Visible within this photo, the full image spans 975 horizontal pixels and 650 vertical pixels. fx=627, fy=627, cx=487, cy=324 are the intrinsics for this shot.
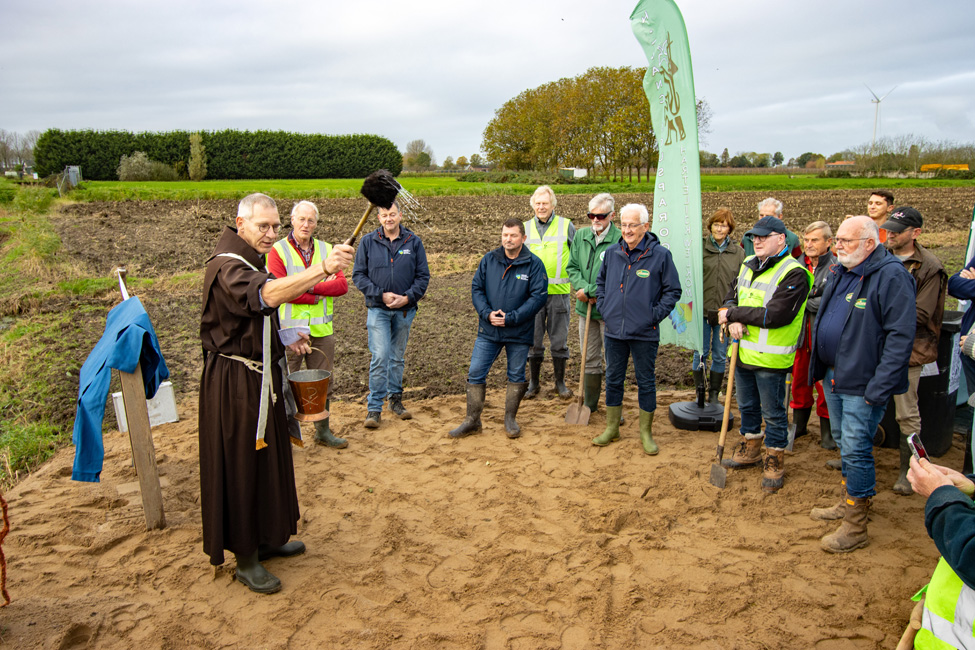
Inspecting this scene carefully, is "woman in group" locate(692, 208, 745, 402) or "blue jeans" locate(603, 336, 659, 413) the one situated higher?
"woman in group" locate(692, 208, 745, 402)

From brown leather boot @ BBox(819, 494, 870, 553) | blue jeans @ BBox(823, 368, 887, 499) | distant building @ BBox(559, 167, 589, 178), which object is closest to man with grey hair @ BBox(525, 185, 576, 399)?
blue jeans @ BBox(823, 368, 887, 499)

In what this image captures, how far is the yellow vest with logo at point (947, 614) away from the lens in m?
2.23

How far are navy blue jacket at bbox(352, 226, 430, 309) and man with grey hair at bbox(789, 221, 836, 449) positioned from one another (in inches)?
143

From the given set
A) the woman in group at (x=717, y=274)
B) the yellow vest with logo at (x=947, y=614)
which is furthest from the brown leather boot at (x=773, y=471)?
the yellow vest with logo at (x=947, y=614)

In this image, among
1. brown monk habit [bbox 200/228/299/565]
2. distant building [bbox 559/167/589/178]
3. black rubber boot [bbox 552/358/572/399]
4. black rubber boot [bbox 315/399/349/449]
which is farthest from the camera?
distant building [bbox 559/167/589/178]

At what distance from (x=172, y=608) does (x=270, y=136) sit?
2175 inches

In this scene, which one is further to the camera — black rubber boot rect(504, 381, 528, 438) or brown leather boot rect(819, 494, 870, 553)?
black rubber boot rect(504, 381, 528, 438)

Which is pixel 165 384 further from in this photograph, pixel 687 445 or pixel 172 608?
pixel 687 445

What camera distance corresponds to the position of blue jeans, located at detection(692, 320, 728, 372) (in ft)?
21.2

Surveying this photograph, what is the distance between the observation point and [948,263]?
47.7ft

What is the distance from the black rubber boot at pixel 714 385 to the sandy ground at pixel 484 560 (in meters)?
0.91

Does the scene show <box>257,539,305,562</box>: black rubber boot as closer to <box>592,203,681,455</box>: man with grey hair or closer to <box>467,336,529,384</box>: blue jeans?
<box>467,336,529,384</box>: blue jeans

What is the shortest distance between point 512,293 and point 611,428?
1643 millimetres

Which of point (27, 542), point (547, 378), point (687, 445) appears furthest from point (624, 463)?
point (27, 542)
